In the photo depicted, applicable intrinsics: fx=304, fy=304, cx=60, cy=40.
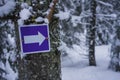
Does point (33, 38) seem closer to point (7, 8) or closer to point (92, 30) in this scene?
point (7, 8)

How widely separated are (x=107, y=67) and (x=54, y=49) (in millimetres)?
11260

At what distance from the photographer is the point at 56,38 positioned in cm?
264

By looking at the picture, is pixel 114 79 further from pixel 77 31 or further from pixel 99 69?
pixel 77 31

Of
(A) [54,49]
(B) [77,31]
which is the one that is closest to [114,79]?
(B) [77,31]

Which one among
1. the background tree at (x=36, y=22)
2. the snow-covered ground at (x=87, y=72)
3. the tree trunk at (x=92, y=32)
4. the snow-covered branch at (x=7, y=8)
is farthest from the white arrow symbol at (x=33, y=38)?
the tree trunk at (x=92, y=32)

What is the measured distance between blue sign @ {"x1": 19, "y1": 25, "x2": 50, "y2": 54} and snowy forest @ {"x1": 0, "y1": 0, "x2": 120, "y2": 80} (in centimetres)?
3

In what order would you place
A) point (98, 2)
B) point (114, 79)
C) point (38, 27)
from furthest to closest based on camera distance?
point (98, 2) < point (114, 79) < point (38, 27)

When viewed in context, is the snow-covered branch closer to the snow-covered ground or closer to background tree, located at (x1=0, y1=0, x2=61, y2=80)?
background tree, located at (x1=0, y1=0, x2=61, y2=80)

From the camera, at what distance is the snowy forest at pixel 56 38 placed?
8.18 ft

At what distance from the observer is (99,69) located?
13.3m

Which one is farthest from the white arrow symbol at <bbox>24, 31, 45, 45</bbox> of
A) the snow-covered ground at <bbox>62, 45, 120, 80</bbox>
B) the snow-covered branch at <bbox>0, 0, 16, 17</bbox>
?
the snow-covered ground at <bbox>62, 45, 120, 80</bbox>

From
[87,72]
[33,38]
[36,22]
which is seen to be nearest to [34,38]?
[33,38]

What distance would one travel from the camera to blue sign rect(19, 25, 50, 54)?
97.2 inches

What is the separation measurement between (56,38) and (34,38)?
0.22m
